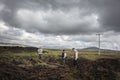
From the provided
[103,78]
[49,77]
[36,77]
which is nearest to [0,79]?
[36,77]

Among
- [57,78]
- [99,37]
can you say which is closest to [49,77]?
[57,78]

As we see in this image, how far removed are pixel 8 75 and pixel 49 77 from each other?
206 inches

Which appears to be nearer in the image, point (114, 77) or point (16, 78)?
point (16, 78)

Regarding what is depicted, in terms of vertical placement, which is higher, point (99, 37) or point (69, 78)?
point (99, 37)

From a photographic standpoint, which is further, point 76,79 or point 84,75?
point 84,75

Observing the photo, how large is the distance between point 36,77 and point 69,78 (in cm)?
430

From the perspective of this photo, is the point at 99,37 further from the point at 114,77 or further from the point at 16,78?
the point at 16,78

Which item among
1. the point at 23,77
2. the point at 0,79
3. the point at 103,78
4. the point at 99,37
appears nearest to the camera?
the point at 0,79

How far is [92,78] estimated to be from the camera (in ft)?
84.2

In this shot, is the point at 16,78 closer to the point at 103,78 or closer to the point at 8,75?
the point at 8,75

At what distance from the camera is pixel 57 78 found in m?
24.6

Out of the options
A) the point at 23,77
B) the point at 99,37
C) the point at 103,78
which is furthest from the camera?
the point at 99,37

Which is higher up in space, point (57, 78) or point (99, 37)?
point (99, 37)

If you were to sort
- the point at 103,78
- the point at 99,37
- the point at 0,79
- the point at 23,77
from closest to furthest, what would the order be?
→ the point at 0,79, the point at 23,77, the point at 103,78, the point at 99,37
